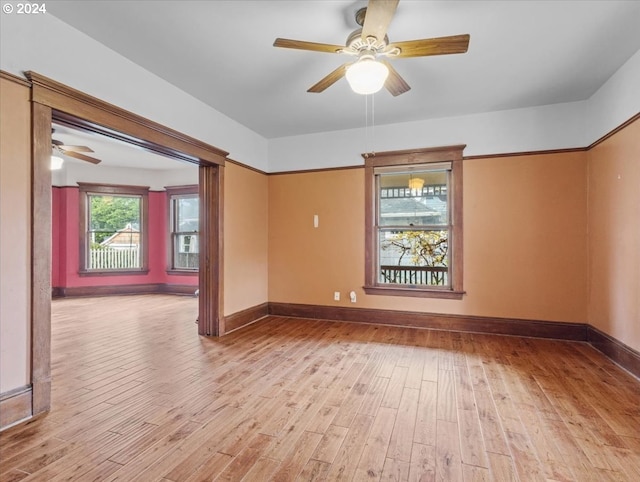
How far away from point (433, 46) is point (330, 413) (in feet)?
8.60

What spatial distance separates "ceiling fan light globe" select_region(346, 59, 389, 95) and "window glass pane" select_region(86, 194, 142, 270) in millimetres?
6783

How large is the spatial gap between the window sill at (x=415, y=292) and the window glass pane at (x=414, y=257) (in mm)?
168

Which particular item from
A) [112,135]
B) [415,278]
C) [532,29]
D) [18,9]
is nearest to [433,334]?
[415,278]

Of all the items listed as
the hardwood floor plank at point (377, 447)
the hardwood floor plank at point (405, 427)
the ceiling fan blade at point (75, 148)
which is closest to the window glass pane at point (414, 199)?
the hardwood floor plank at point (405, 427)

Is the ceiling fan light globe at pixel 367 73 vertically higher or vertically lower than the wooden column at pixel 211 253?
higher

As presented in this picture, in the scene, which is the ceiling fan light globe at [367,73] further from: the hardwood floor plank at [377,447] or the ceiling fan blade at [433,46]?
the hardwood floor plank at [377,447]

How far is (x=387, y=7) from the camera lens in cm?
183

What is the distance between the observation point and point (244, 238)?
4.66 metres

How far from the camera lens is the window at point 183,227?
736 centimetres

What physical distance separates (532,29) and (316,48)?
173 centimetres

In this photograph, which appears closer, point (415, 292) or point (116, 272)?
point (415, 292)

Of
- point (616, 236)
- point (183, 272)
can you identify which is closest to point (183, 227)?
point (183, 272)

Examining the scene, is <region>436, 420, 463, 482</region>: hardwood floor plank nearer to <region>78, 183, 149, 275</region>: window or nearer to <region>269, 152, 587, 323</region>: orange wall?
<region>269, 152, 587, 323</region>: orange wall

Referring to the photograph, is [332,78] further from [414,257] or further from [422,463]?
[414,257]
